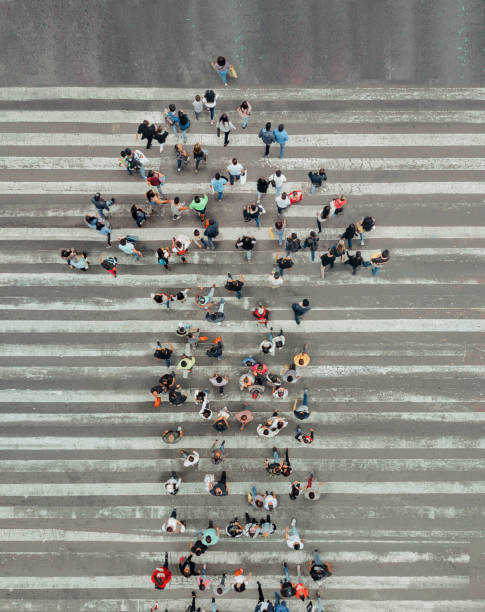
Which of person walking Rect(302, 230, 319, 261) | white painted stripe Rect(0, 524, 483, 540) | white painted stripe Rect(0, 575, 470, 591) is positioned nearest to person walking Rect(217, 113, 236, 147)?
person walking Rect(302, 230, 319, 261)

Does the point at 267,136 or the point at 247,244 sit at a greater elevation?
the point at 267,136

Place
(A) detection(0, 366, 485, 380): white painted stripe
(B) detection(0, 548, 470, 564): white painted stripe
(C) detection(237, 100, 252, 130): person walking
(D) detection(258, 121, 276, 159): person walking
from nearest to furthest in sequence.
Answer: (D) detection(258, 121, 276, 159): person walking, (C) detection(237, 100, 252, 130): person walking, (B) detection(0, 548, 470, 564): white painted stripe, (A) detection(0, 366, 485, 380): white painted stripe

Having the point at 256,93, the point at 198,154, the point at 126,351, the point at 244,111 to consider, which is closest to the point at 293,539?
the point at 126,351

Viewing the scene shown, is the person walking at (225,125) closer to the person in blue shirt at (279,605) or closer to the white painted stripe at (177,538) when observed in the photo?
the white painted stripe at (177,538)

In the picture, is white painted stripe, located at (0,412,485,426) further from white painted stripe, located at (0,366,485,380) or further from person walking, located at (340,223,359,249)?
person walking, located at (340,223,359,249)

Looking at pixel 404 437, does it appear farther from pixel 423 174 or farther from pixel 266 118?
pixel 266 118

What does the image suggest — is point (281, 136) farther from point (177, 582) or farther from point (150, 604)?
point (150, 604)
